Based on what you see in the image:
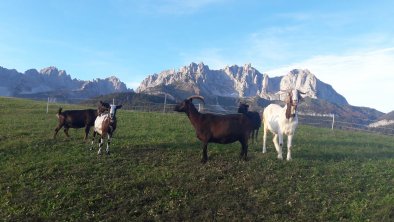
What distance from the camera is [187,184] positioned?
15.0 metres

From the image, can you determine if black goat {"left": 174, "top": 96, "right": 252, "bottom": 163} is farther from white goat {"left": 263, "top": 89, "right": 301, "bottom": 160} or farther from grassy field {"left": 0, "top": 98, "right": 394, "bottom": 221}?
white goat {"left": 263, "top": 89, "right": 301, "bottom": 160}

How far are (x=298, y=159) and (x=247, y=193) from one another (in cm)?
551

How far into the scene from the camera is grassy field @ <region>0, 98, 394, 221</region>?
12.9m

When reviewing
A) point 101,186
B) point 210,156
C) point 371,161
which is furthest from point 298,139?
point 101,186

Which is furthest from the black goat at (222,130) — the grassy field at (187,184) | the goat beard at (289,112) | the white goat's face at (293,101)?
the white goat's face at (293,101)

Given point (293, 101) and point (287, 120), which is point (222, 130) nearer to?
point (287, 120)

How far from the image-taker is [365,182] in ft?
51.2

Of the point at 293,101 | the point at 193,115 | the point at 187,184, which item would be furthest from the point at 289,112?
the point at 187,184

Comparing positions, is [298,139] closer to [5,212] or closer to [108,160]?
[108,160]

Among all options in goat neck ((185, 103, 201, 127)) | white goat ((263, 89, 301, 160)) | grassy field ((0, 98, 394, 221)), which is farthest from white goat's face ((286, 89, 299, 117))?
goat neck ((185, 103, 201, 127))

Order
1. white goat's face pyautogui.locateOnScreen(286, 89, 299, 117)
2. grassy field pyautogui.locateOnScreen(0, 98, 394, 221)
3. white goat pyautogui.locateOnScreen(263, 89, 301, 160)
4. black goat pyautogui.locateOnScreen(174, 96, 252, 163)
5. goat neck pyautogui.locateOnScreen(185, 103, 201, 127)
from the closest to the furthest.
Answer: grassy field pyautogui.locateOnScreen(0, 98, 394, 221) → black goat pyautogui.locateOnScreen(174, 96, 252, 163) → white goat's face pyautogui.locateOnScreen(286, 89, 299, 117) → white goat pyautogui.locateOnScreen(263, 89, 301, 160) → goat neck pyautogui.locateOnScreen(185, 103, 201, 127)

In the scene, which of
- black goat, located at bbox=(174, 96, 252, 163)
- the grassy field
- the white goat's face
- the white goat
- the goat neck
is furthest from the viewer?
the goat neck

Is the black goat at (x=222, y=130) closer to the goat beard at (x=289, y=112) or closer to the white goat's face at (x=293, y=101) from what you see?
the goat beard at (x=289, y=112)

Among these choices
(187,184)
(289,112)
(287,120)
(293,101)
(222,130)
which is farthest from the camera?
(287,120)
